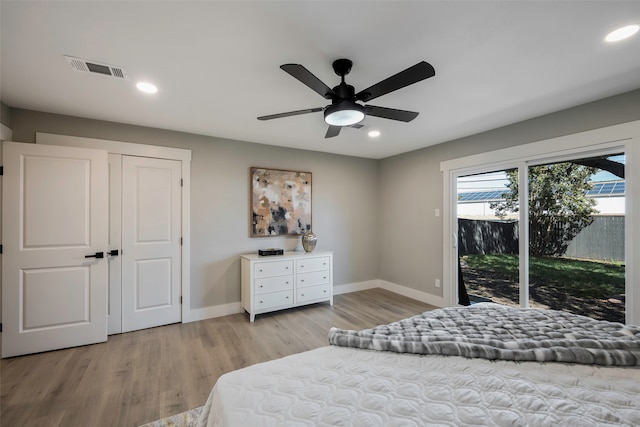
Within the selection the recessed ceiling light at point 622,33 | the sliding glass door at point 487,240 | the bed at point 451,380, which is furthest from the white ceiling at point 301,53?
the bed at point 451,380

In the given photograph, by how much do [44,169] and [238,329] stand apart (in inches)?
101

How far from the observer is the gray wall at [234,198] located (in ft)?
10.1

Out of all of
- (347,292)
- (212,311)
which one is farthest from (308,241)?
(212,311)

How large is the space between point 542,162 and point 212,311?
439 cm

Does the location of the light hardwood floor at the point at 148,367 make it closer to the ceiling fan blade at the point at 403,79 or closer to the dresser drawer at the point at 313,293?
the dresser drawer at the point at 313,293

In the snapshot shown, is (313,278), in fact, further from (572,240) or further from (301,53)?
(572,240)

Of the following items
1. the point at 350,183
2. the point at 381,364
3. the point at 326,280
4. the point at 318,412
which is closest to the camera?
the point at 318,412

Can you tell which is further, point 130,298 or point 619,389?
point 130,298

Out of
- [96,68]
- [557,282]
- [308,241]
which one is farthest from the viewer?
[308,241]

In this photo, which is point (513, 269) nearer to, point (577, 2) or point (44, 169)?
point (577, 2)

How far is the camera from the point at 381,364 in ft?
4.20

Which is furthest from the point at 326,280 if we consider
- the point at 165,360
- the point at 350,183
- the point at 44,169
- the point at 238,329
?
the point at 44,169

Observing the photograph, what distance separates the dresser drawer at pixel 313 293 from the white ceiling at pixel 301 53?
2.39m

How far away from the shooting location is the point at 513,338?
55.7 inches
